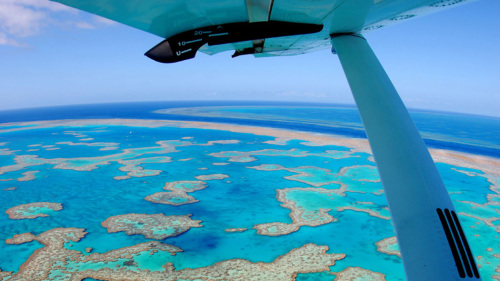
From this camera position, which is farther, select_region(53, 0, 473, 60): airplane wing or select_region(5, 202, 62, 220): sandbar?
select_region(5, 202, 62, 220): sandbar

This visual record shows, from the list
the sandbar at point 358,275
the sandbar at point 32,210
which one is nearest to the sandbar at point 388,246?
the sandbar at point 358,275

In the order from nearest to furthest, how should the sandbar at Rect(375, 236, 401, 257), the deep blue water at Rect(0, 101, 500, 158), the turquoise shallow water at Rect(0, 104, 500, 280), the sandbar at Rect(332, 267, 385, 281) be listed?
the sandbar at Rect(332, 267, 385, 281)
the turquoise shallow water at Rect(0, 104, 500, 280)
the sandbar at Rect(375, 236, 401, 257)
the deep blue water at Rect(0, 101, 500, 158)

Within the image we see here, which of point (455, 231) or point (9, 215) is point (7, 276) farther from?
point (455, 231)

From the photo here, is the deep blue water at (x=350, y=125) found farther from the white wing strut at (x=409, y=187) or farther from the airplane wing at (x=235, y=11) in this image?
the white wing strut at (x=409, y=187)

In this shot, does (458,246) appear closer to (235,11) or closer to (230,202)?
(235,11)

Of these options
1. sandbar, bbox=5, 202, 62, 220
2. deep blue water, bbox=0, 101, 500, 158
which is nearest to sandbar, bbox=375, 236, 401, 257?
sandbar, bbox=5, 202, 62, 220

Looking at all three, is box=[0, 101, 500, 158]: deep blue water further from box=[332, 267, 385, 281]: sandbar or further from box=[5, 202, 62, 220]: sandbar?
box=[5, 202, 62, 220]: sandbar

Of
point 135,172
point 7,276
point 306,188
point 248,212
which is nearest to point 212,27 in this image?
point 7,276
